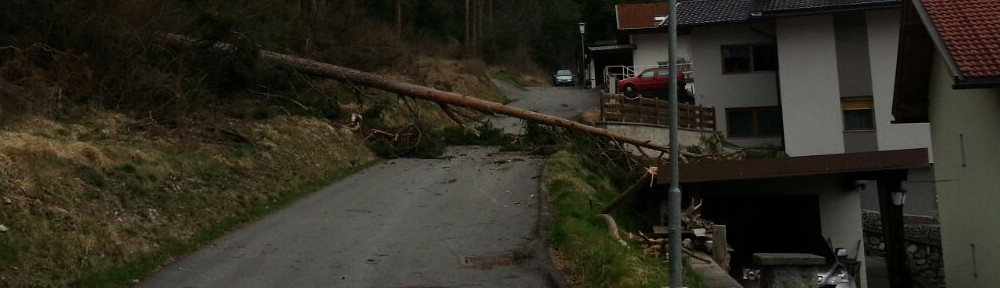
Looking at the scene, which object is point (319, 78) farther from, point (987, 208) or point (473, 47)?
point (473, 47)

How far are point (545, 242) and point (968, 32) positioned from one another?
6.92 m

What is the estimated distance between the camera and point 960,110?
13586 mm

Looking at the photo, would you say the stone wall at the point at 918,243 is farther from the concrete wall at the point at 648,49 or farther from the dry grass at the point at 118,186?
the concrete wall at the point at 648,49

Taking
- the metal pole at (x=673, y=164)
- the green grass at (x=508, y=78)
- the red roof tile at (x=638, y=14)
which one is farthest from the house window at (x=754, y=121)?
the green grass at (x=508, y=78)

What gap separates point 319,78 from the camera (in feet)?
80.8

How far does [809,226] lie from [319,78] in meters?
14.2

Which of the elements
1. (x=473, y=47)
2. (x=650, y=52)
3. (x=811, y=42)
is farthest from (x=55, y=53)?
(x=473, y=47)

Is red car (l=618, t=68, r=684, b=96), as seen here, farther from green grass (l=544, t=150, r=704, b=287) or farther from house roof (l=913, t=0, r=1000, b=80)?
house roof (l=913, t=0, r=1000, b=80)

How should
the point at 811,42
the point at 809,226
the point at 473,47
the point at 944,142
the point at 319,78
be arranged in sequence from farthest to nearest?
1. the point at 473,47
2. the point at 811,42
3. the point at 319,78
4. the point at 809,226
5. the point at 944,142

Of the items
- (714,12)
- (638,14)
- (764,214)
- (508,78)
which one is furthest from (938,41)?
(508,78)

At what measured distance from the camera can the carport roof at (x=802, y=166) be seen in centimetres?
1738

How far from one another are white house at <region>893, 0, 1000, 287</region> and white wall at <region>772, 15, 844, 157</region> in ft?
37.6

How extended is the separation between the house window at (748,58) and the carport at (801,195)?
10391 millimetres

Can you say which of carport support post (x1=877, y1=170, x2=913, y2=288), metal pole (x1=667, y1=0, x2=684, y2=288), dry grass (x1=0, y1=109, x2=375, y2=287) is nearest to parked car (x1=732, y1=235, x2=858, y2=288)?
carport support post (x1=877, y1=170, x2=913, y2=288)
